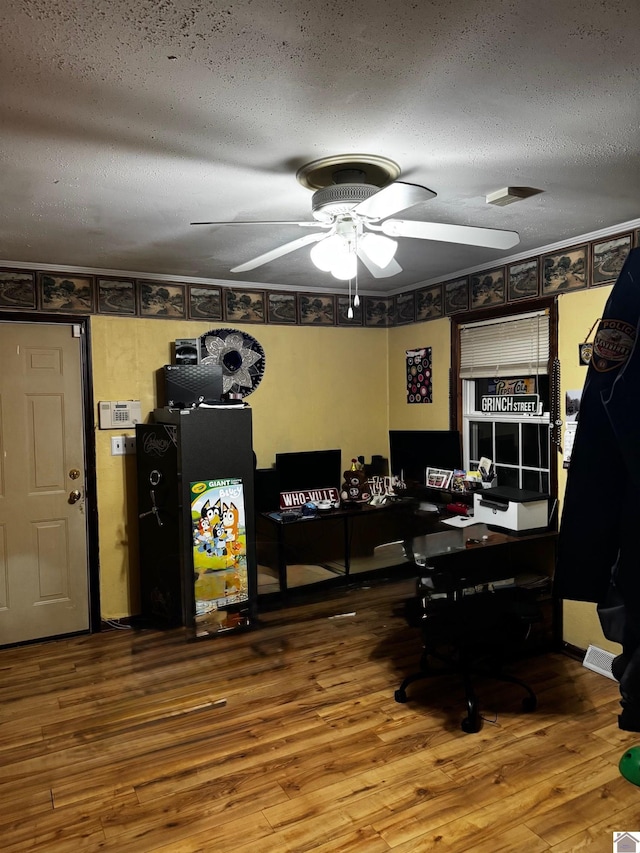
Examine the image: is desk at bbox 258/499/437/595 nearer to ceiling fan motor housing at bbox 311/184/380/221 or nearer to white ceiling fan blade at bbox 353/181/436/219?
ceiling fan motor housing at bbox 311/184/380/221

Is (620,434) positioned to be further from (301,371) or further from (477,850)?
(301,371)

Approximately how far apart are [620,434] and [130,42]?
4.81 ft

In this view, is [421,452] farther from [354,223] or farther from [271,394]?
[354,223]

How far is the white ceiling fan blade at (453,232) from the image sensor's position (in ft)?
7.11

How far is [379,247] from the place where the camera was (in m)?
A: 2.27

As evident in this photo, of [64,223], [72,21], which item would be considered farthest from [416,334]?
[72,21]

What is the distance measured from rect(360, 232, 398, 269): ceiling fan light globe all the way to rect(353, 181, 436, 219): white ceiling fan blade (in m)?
0.29

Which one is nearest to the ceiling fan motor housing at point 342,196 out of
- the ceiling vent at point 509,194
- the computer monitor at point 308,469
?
the ceiling vent at point 509,194

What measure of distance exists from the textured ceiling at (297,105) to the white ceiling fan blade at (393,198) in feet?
0.92

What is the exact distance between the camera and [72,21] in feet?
4.52

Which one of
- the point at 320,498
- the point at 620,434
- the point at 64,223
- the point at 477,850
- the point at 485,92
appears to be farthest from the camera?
the point at 320,498

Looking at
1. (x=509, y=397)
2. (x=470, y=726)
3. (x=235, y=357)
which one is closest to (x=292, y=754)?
(x=470, y=726)

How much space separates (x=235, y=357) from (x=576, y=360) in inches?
94.0

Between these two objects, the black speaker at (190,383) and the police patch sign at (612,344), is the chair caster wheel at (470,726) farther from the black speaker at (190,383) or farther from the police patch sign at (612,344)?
the black speaker at (190,383)
